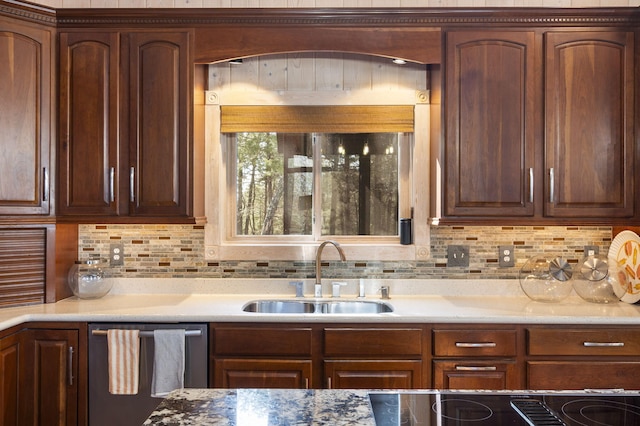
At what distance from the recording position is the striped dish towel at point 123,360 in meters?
2.58

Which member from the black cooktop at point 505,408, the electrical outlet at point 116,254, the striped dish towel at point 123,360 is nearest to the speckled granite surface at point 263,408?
the black cooktop at point 505,408

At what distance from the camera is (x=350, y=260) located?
3.22 m

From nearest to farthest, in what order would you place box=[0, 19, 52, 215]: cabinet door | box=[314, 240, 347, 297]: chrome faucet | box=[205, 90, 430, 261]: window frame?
box=[0, 19, 52, 215]: cabinet door, box=[314, 240, 347, 297]: chrome faucet, box=[205, 90, 430, 261]: window frame

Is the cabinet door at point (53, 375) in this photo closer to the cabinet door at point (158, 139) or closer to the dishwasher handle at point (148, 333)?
the dishwasher handle at point (148, 333)

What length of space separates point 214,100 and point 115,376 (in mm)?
1570

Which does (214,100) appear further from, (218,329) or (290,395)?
(290,395)

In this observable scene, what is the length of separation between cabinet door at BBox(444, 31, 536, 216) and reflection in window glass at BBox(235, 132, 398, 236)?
1.66 ft

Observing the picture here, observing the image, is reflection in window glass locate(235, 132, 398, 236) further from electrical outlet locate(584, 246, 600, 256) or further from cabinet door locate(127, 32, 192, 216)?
electrical outlet locate(584, 246, 600, 256)

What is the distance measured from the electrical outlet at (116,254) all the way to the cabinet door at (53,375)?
706 mm

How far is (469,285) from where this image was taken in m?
3.22

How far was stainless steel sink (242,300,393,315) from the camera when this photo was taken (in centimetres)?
307

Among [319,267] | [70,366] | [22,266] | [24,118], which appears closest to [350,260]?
[319,267]

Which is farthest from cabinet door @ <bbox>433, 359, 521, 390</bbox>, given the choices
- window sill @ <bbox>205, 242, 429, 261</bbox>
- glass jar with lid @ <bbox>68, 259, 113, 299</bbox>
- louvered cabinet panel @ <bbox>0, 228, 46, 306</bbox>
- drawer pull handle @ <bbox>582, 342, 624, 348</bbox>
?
louvered cabinet panel @ <bbox>0, 228, 46, 306</bbox>

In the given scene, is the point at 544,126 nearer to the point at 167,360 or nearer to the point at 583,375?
the point at 583,375
